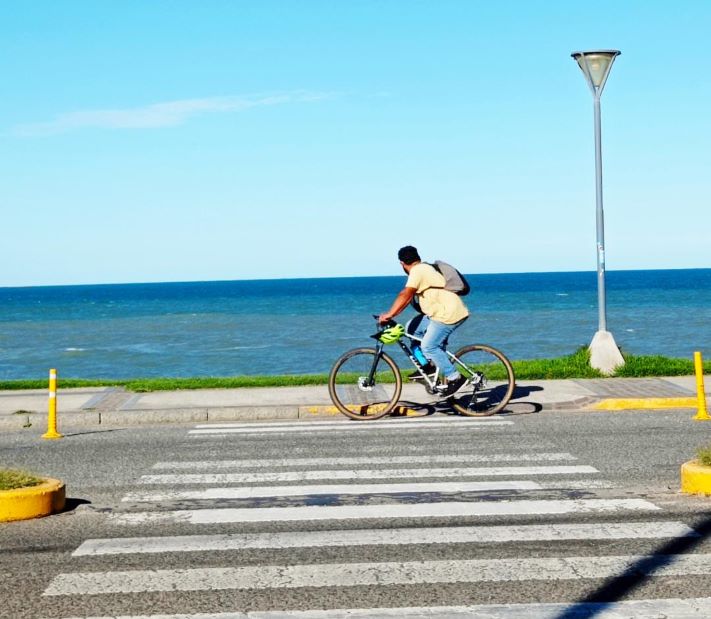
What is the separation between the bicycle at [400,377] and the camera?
14.0m

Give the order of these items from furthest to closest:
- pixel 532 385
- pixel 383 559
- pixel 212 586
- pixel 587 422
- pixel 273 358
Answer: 1. pixel 273 358
2. pixel 532 385
3. pixel 587 422
4. pixel 383 559
5. pixel 212 586

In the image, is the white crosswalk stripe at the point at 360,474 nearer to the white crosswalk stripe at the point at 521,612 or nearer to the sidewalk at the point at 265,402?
the white crosswalk stripe at the point at 521,612

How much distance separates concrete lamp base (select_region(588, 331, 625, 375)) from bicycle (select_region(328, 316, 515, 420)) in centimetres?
323

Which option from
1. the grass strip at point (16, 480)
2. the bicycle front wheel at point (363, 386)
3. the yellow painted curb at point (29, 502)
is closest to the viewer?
the yellow painted curb at point (29, 502)

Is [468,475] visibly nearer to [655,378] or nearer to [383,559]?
[383,559]

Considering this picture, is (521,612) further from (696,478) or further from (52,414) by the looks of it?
(52,414)

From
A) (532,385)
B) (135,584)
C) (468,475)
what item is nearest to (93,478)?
(468,475)

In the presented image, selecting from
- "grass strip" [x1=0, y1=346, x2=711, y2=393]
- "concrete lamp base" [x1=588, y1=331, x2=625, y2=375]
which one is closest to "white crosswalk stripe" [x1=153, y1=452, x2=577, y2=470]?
"grass strip" [x1=0, y1=346, x2=711, y2=393]

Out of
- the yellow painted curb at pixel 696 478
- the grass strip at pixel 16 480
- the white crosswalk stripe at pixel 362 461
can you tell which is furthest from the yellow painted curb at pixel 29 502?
the yellow painted curb at pixel 696 478

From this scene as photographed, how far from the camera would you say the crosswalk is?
19.4ft

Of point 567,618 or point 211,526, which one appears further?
point 211,526

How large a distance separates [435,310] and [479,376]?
1031 millimetres

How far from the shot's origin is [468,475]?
9.72 metres

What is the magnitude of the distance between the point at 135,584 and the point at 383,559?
1467 mm
